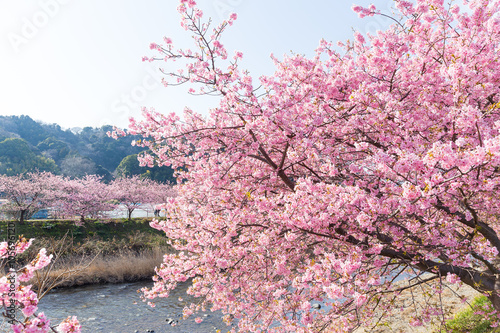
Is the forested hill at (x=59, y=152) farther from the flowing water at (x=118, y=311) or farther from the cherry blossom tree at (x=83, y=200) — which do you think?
the flowing water at (x=118, y=311)

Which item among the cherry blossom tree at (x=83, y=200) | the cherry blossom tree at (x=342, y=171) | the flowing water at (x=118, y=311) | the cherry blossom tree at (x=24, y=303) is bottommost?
the flowing water at (x=118, y=311)

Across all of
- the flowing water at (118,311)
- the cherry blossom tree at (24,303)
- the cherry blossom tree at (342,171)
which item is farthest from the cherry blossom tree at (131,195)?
the cherry blossom tree at (24,303)

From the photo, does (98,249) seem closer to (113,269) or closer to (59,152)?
(113,269)

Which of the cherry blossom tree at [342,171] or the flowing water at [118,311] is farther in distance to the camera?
the flowing water at [118,311]

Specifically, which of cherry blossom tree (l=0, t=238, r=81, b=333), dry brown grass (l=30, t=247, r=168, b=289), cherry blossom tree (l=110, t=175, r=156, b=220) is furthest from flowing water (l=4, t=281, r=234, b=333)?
cherry blossom tree (l=110, t=175, r=156, b=220)

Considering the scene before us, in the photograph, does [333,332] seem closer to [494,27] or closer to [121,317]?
[494,27]

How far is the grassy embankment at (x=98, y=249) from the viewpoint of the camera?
17.8m

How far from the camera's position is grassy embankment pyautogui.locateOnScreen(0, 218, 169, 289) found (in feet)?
58.3

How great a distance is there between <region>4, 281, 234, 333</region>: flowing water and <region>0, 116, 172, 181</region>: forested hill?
38934 mm

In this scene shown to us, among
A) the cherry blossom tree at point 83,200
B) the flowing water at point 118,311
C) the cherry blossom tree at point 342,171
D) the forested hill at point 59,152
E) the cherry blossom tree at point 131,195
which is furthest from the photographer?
the forested hill at point 59,152

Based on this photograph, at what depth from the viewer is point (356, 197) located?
13.5ft

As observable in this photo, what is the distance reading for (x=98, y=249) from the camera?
20875mm

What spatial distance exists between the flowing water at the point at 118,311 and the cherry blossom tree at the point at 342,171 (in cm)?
728

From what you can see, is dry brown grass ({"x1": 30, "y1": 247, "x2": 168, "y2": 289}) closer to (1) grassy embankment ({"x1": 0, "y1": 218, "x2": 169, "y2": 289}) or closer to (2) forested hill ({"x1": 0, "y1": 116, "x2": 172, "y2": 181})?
(1) grassy embankment ({"x1": 0, "y1": 218, "x2": 169, "y2": 289})
